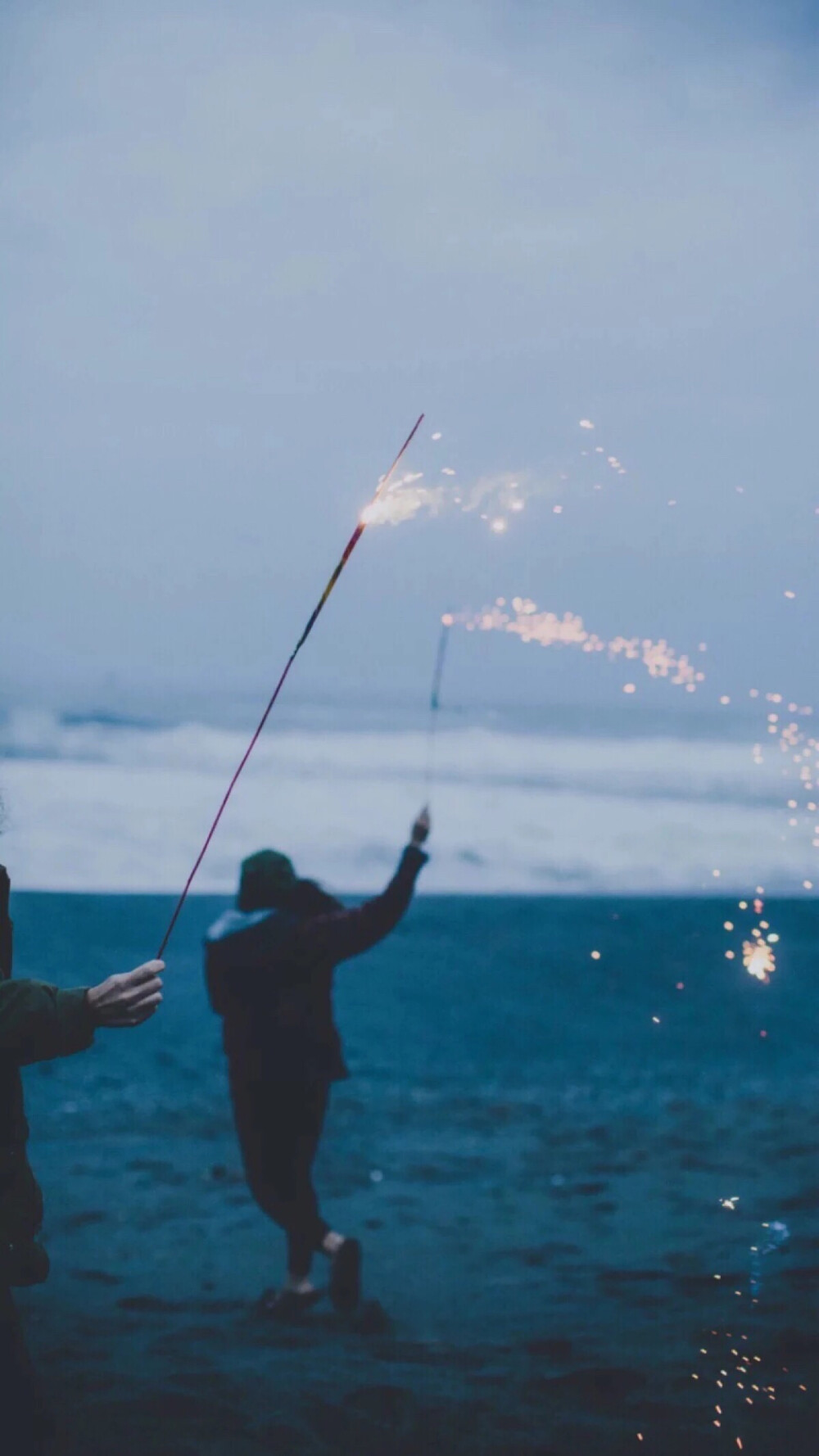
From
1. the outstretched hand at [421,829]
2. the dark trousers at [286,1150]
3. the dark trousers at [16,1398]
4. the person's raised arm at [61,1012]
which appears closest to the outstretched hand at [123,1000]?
the person's raised arm at [61,1012]

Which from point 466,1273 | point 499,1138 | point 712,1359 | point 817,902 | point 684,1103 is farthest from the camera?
point 817,902

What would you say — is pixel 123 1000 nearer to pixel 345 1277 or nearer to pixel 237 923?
pixel 237 923

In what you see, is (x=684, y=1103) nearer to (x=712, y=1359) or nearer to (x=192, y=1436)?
(x=712, y=1359)

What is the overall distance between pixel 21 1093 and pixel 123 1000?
0.73 feet

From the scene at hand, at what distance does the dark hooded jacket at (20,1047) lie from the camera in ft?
5.59

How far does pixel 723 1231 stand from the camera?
4.61 meters

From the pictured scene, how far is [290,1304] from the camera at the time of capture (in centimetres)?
379

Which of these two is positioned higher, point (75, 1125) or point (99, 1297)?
point (99, 1297)

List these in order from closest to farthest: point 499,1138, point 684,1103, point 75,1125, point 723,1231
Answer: point 723,1231 < point 499,1138 < point 75,1125 < point 684,1103

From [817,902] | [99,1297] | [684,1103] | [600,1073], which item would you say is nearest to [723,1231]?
[99,1297]

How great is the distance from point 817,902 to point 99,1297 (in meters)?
24.0

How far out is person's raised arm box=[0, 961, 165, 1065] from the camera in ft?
5.59

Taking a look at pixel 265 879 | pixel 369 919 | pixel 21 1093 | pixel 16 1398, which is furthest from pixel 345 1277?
pixel 21 1093

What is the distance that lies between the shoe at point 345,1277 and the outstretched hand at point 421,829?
1.17 meters
